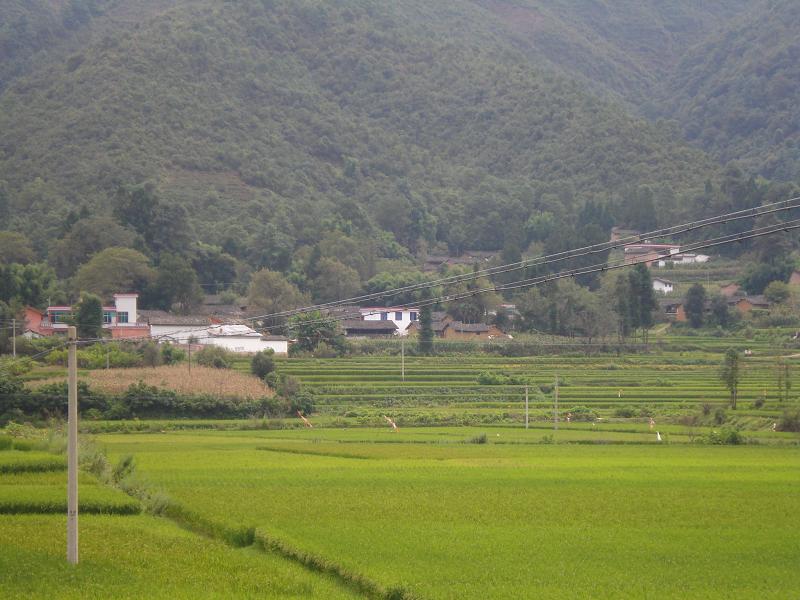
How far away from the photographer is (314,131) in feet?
406

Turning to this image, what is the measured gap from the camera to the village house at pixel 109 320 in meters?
56.6

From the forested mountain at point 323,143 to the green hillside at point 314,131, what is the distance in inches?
9.5

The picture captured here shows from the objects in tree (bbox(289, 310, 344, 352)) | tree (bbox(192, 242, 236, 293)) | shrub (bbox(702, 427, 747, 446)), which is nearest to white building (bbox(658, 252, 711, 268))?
tree (bbox(192, 242, 236, 293))

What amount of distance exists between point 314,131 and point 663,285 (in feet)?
187

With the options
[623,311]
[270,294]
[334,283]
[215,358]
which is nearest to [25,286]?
[270,294]

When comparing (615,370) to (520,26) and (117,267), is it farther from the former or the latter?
(520,26)

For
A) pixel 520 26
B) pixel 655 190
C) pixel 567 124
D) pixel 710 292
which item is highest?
pixel 520 26

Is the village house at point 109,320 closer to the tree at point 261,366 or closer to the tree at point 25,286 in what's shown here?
the tree at point 25,286

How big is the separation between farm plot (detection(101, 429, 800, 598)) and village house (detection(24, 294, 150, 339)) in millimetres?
26901

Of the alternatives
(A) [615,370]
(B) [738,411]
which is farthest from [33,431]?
(A) [615,370]

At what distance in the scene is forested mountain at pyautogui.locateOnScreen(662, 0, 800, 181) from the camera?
132 metres

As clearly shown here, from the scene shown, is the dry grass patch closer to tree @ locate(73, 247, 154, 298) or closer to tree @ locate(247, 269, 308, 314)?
tree @ locate(73, 247, 154, 298)

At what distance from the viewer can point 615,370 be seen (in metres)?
51.9

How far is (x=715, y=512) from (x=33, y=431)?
22.8 m
